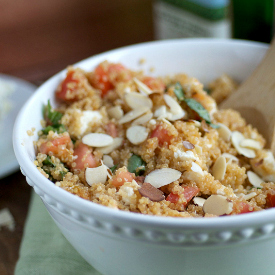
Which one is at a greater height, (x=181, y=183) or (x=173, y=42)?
(x=173, y=42)

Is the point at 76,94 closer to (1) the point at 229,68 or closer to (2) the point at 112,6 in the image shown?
(1) the point at 229,68

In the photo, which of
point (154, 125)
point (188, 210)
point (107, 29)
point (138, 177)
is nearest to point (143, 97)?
point (154, 125)

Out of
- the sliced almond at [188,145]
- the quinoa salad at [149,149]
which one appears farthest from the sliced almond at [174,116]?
the sliced almond at [188,145]

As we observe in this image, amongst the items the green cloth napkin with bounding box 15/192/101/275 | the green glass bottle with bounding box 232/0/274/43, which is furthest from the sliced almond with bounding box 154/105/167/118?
the green glass bottle with bounding box 232/0/274/43

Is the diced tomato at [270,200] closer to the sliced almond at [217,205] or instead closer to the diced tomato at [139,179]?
the sliced almond at [217,205]

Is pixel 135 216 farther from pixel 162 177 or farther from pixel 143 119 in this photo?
pixel 143 119
